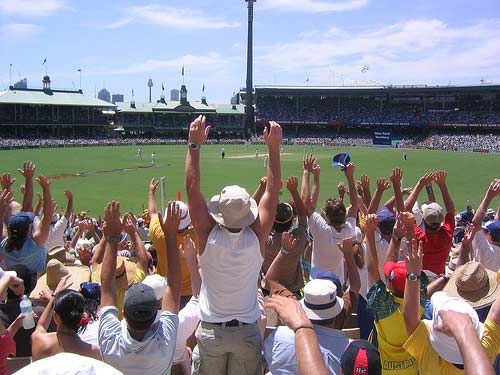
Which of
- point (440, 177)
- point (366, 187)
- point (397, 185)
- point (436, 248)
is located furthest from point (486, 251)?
point (366, 187)

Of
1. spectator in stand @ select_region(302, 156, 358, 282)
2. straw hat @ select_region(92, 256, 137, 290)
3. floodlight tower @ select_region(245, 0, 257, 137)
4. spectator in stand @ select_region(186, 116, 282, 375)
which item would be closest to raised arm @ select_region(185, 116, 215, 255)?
spectator in stand @ select_region(186, 116, 282, 375)

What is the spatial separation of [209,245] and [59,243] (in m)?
5.28

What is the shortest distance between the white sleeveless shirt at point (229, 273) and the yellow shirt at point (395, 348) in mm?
931

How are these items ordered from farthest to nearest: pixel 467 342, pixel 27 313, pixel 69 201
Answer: pixel 69 201, pixel 27 313, pixel 467 342

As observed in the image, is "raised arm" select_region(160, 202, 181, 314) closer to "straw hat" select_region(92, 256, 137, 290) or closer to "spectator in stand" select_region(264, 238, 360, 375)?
"spectator in stand" select_region(264, 238, 360, 375)

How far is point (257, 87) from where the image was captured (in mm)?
93875

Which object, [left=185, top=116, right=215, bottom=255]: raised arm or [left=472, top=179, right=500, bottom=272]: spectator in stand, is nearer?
[left=185, top=116, right=215, bottom=255]: raised arm

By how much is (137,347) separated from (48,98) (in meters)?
85.6

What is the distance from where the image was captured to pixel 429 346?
315cm

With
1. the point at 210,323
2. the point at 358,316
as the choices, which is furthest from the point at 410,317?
the point at 358,316

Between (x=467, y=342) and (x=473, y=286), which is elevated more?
(x=467, y=342)

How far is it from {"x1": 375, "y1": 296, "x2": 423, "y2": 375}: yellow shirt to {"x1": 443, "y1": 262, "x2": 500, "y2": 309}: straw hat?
432 millimetres

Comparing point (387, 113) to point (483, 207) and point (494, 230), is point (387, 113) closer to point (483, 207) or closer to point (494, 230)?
point (483, 207)

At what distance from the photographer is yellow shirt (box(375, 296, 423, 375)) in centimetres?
354
